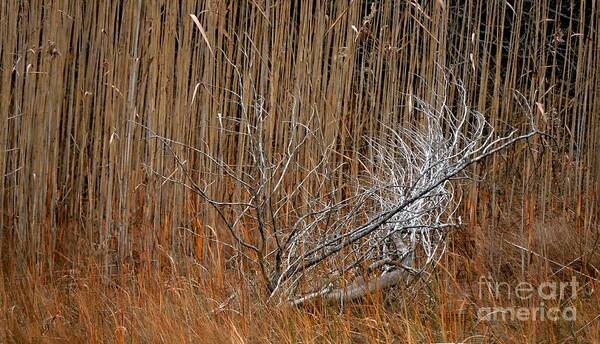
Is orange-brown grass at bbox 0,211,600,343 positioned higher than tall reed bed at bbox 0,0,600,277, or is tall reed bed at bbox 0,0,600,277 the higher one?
tall reed bed at bbox 0,0,600,277

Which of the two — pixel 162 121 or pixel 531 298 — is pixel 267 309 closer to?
pixel 531 298

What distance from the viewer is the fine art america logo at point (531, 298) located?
1843 millimetres

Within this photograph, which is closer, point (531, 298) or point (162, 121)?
point (531, 298)

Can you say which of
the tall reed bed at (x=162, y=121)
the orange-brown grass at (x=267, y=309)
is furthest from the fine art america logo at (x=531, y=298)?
the tall reed bed at (x=162, y=121)

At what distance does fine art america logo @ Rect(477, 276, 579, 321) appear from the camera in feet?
6.05

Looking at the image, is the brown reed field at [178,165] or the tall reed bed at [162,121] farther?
the tall reed bed at [162,121]

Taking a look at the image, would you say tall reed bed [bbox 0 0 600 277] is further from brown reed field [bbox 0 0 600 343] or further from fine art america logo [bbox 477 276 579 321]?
fine art america logo [bbox 477 276 579 321]

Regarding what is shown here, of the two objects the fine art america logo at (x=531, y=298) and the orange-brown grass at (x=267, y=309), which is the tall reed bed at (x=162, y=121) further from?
the fine art america logo at (x=531, y=298)

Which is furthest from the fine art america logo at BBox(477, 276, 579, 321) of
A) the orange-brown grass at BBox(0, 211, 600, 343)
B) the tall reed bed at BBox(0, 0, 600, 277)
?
the tall reed bed at BBox(0, 0, 600, 277)

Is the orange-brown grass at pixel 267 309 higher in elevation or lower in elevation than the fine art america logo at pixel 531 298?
lower

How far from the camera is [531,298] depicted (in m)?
1.95

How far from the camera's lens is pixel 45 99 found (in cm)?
273

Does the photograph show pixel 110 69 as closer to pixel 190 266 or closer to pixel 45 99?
pixel 45 99

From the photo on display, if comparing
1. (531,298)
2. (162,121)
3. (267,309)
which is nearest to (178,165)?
(162,121)
